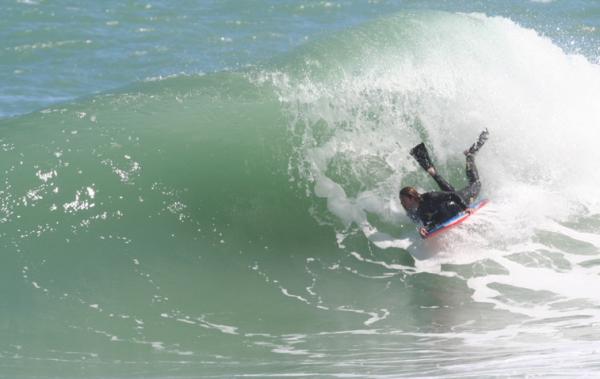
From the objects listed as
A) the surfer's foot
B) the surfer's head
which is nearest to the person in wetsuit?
the surfer's head

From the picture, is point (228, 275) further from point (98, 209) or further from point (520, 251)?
point (520, 251)

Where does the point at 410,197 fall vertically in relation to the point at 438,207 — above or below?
above

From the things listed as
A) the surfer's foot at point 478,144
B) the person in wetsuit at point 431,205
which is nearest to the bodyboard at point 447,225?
the person in wetsuit at point 431,205

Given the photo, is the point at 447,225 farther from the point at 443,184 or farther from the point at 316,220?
the point at 316,220

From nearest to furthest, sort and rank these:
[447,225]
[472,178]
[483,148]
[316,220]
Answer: [447,225], [472,178], [316,220], [483,148]

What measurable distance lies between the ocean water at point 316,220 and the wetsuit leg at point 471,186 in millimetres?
333

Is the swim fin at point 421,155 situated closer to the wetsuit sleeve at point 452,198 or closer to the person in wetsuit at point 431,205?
the person in wetsuit at point 431,205

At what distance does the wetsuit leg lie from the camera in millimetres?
10156

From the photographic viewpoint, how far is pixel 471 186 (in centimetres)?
1027

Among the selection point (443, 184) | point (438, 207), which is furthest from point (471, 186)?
point (438, 207)

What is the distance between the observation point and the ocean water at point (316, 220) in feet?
→ 25.5

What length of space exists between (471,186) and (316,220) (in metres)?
1.85

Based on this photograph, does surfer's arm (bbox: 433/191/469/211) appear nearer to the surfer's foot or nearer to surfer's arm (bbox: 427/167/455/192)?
surfer's arm (bbox: 427/167/455/192)

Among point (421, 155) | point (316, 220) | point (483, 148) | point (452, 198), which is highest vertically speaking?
point (483, 148)
